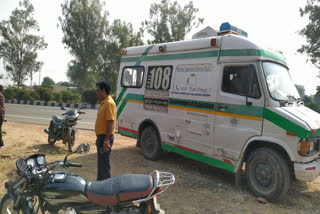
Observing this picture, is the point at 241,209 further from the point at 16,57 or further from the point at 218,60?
the point at 16,57

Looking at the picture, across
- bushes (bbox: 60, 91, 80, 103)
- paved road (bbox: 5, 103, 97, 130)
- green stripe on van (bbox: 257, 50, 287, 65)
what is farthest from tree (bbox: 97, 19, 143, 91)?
green stripe on van (bbox: 257, 50, 287, 65)

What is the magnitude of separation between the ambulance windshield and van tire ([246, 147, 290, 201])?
3.34 ft

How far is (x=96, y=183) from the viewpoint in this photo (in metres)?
2.48

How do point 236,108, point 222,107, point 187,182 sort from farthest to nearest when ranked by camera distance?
point 187,182
point 222,107
point 236,108

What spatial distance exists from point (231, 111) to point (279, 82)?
1.05 m

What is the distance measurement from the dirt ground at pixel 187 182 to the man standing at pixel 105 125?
3.20 feet

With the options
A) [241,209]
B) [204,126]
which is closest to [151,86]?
[204,126]

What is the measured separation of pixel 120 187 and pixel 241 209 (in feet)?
7.80

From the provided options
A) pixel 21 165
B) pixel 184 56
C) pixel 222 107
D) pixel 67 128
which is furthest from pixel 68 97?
pixel 21 165

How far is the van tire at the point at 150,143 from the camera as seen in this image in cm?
611

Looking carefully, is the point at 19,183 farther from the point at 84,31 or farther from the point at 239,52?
the point at 84,31

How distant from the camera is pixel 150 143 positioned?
6297mm

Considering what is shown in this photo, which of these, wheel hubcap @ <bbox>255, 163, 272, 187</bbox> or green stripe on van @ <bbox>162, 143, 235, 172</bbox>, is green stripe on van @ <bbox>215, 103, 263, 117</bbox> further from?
green stripe on van @ <bbox>162, 143, 235, 172</bbox>

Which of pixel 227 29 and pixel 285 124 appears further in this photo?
pixel 227 29
